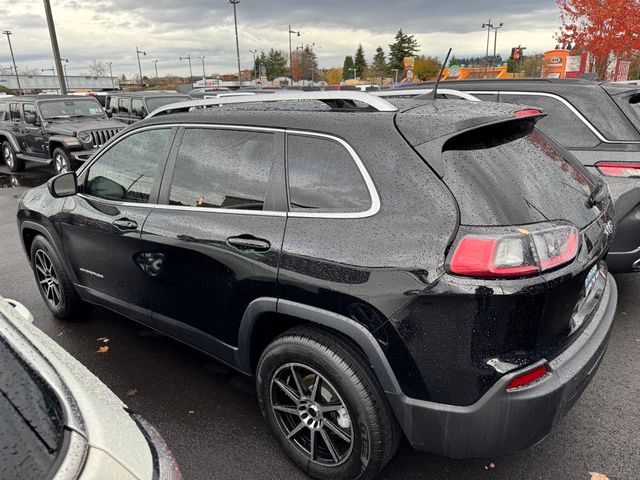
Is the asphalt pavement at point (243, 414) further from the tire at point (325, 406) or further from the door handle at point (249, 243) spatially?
the door handle at point (249, 243)

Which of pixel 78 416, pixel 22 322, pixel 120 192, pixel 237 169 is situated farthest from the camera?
pixel 120 192

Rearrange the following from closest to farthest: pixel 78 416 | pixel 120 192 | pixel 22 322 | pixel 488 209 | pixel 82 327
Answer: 1. pixel 78 416
2. pixel 22 322
3. pixel 488 209
4. pixel 120 192
5. pixel 82 327

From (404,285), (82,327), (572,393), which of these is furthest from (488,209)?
→ (82,327)

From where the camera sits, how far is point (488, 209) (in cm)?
192

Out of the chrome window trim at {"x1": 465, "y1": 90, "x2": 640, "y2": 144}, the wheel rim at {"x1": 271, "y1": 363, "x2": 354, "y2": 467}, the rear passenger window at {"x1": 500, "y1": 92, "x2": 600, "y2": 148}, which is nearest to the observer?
the wheel rim at {"x1": 271, "y1": 363, "x2": 354, "y2": 467}

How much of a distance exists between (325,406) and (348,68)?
118909mm

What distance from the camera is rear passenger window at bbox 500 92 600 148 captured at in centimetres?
403

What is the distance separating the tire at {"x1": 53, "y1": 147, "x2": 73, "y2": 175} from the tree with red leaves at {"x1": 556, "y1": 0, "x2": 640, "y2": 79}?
19759 millimetres

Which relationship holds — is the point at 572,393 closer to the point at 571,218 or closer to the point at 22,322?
the point at 571,218

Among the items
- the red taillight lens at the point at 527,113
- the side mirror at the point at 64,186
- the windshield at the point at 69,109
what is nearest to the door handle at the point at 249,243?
the red taillight lens at the point at 527,113

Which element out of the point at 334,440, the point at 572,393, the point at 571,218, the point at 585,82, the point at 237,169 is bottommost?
the point at 334,440

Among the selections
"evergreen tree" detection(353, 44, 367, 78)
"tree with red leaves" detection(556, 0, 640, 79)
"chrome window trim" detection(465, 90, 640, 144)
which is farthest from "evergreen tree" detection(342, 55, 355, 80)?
"chrome window trim" detection(465, 90, 640, 144)

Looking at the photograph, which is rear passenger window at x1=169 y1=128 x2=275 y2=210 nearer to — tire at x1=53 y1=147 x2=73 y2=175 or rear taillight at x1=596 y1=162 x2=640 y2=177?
rear taillight at x1=596 y1=162 x2=640 y2=177

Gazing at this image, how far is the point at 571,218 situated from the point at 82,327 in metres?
3.87
